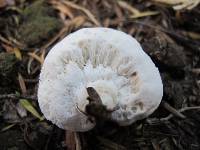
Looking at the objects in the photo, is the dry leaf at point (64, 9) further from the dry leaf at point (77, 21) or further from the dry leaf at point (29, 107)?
the dry leaf at point (29, 107)

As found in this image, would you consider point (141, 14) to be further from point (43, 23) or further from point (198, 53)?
point (43, 23)

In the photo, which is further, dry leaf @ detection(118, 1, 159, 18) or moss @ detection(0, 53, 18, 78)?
dry leaf @ detection(118, 1, 159, 18)

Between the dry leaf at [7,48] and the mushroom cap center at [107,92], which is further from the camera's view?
the dry leaf at [7,48]

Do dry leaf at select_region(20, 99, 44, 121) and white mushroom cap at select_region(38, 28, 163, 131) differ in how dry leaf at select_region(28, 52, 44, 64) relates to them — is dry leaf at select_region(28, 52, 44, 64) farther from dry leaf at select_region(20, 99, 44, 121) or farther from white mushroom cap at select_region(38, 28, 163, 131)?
white mushroom cap at select_region(38, 28, 163, 131)

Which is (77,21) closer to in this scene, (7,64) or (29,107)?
(7,64)

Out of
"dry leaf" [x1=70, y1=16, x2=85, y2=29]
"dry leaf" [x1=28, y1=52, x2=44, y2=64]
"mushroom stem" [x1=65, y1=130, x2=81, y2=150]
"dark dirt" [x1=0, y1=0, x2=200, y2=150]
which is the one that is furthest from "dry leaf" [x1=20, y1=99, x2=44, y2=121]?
"dry leaf" [x1=70, y1=16, x2=85, y2=29]

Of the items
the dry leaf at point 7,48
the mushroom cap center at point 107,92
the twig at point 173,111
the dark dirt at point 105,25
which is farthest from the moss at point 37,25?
the twig at point 173,111

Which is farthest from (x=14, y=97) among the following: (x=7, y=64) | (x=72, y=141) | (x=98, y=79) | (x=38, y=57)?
(x=98, y=79)
